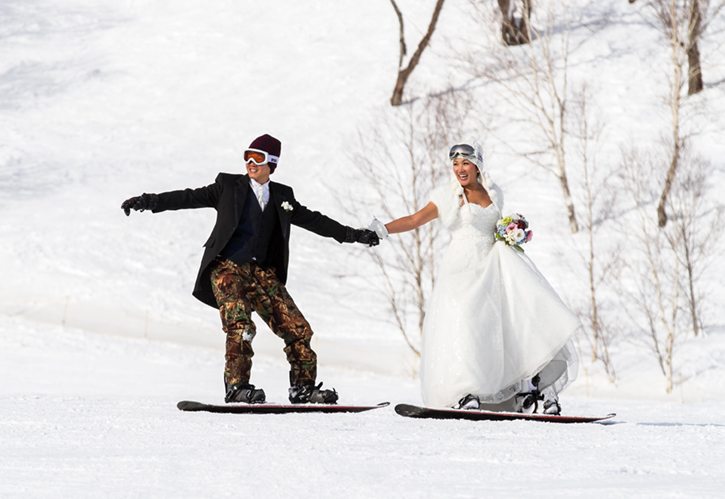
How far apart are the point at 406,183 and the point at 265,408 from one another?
17.6 metres

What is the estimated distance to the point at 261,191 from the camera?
7.82 metres

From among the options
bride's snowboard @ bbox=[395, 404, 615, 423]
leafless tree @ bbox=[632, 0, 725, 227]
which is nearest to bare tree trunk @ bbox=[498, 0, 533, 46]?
leafless tree @ bbox=[632, 0, 725, 227]

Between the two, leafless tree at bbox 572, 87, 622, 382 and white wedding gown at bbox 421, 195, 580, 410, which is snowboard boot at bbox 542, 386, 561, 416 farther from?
leafless tree at bbox 572, 87, 622, 382

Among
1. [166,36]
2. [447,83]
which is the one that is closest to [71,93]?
[166,36]

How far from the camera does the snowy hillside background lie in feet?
17.1

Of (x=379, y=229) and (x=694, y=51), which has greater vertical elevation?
(x=694, y=51)

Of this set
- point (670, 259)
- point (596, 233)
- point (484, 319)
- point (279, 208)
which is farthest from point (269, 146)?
point (596, 233)

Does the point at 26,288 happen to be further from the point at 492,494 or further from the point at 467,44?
the point at 492,494

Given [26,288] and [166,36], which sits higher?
[166,36]

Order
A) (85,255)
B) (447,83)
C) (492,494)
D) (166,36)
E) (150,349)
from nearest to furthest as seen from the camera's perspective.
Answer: (492,494)
(150,349)
(85,255)
(447,83)
(166,36)

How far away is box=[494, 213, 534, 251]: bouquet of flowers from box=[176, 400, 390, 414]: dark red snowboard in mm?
1478

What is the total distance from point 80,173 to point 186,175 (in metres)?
2.41

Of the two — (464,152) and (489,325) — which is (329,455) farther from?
(464,152)

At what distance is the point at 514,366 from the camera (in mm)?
7672
